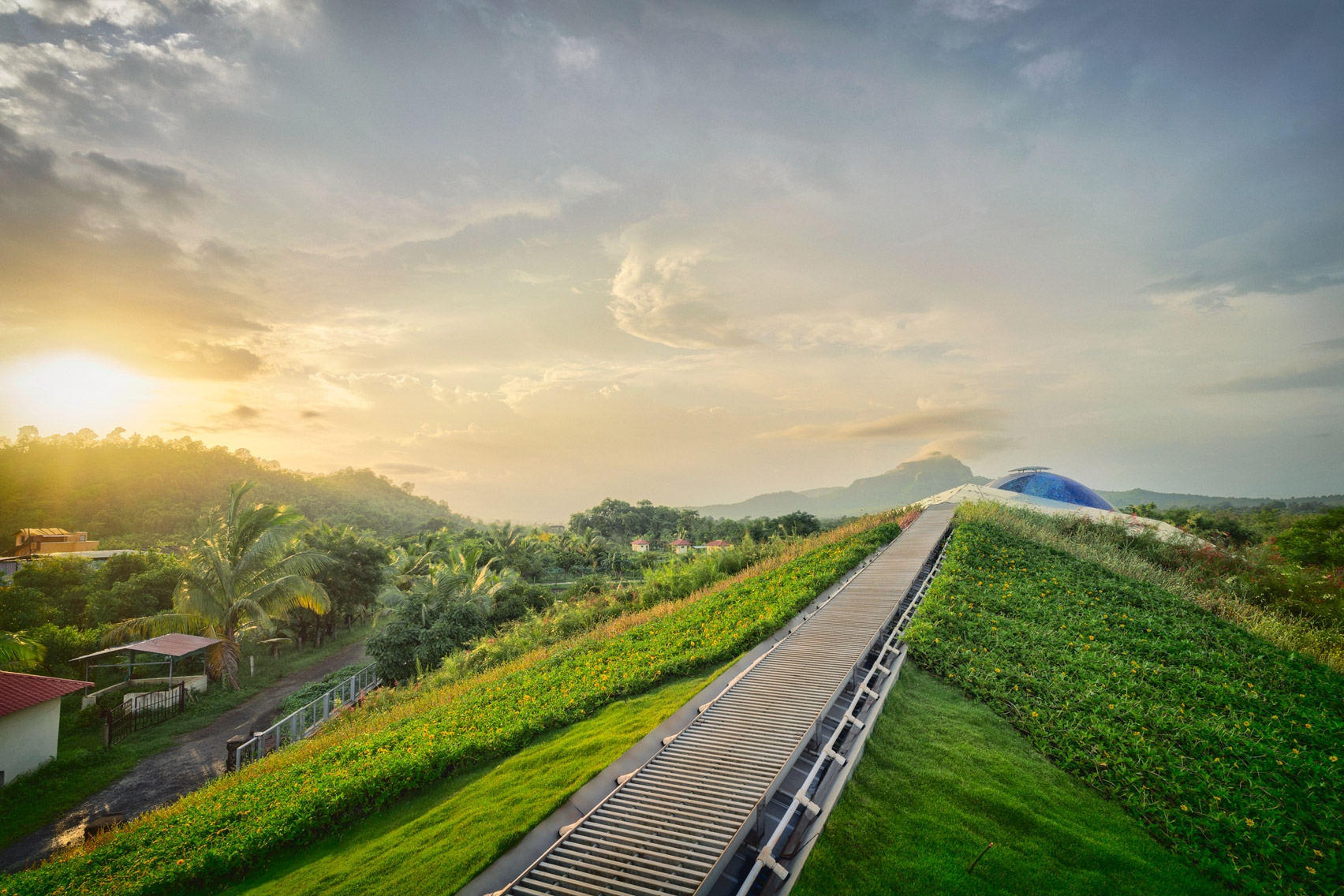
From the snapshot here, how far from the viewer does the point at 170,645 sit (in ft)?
59.8

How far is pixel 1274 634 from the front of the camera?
35.2 ft

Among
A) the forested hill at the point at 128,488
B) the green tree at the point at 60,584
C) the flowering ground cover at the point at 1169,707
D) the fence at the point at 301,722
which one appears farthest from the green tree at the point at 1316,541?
Result: the forested hill at the point at 128,488

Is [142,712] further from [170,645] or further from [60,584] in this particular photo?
[60,584]

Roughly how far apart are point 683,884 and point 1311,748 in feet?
25.3

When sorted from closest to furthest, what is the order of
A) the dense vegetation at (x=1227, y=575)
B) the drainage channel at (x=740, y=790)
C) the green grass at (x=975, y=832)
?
the green grass at (x=975, y=832)
the drainage channel at (x=740, y=790)
the dense vegetation at (x=1227, y=575)

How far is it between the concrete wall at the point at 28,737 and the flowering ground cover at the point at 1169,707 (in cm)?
1952

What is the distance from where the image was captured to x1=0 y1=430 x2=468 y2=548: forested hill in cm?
3759

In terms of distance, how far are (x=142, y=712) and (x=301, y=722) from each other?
21.1 ft

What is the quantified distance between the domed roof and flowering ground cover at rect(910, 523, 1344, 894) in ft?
68.8

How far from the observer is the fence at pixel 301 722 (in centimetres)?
1309

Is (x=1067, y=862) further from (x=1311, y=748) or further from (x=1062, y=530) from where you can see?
(x=1062, y=530)

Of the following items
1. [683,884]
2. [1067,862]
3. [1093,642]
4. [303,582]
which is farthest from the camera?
[303,582]

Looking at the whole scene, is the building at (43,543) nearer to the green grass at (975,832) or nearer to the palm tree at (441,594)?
the palm tree at (441,594)

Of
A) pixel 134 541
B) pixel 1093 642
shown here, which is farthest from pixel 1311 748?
pixel 134 541
